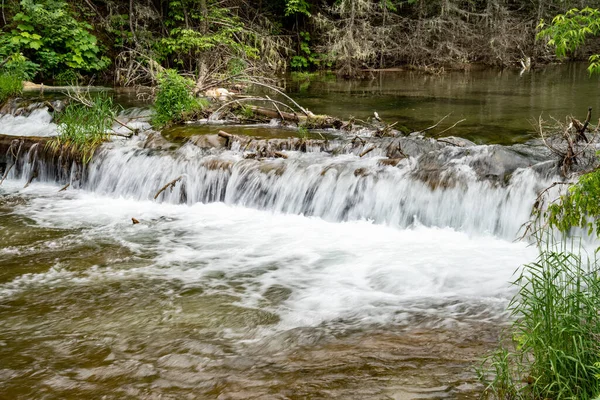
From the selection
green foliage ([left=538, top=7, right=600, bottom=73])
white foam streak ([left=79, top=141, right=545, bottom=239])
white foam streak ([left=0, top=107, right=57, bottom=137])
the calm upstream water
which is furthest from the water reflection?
green foliage ([left=538, top=7, right=600, bottom=73])

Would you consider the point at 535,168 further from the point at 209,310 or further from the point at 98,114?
the point at 98,114

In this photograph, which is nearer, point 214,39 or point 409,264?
point 409,264

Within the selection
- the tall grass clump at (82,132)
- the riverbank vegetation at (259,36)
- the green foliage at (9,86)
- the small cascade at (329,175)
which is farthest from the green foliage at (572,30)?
the green foliage at (9,86)

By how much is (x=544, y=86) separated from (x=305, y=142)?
11.5m

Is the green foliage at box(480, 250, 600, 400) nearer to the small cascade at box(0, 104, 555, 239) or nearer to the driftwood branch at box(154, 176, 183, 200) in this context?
the small cascade at box(0, 104, 555, 239)

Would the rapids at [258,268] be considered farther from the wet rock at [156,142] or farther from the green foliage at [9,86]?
the green foliage at [9,86]

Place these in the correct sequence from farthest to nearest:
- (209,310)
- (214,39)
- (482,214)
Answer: (214,39) → (482,214) → (209,310)

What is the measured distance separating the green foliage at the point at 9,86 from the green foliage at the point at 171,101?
5.38 m

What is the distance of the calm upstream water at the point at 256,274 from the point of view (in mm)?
3953

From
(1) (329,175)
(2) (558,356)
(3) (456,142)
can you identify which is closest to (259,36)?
(3) (456,142)

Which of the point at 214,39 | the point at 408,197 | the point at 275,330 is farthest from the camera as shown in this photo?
the point at 214,39

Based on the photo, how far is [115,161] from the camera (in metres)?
10.2

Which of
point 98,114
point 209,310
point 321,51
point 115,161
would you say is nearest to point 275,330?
point 209,310

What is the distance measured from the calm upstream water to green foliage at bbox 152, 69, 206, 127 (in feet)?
2.87
